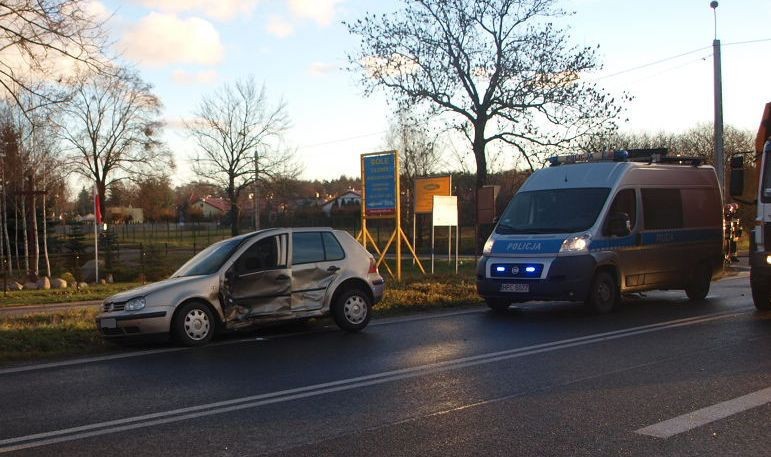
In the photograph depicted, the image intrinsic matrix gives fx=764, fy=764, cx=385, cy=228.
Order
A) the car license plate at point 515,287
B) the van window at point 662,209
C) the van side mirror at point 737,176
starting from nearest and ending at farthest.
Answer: the van side mirror at point 737,176 → the car license plate at point 515,287 → the van window at point 662,209

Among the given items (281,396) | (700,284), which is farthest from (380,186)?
(281,396)

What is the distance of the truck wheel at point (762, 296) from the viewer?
12141 millimetres

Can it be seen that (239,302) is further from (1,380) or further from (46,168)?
(46,168)

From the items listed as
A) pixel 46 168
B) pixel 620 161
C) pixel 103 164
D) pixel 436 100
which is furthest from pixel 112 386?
pixel 103 164

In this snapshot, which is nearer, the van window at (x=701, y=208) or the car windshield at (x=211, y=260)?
the car windshield at (x=211, y=260)

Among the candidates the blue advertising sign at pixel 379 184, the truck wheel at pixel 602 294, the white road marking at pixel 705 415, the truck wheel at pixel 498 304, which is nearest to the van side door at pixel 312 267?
the truck wheel at pixel 498 304

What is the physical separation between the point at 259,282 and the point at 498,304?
4718 millimetres

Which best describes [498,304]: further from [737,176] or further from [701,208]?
[701,208]

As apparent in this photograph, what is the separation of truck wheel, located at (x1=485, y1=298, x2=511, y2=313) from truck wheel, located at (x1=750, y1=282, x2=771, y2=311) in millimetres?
3913

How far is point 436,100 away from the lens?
2955 centimetres

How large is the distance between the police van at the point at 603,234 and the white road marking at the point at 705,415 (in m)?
5.60

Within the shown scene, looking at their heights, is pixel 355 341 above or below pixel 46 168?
below

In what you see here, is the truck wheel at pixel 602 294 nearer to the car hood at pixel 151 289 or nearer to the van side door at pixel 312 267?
the van side door at pixel 312 267

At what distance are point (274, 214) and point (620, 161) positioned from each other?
48.1m
